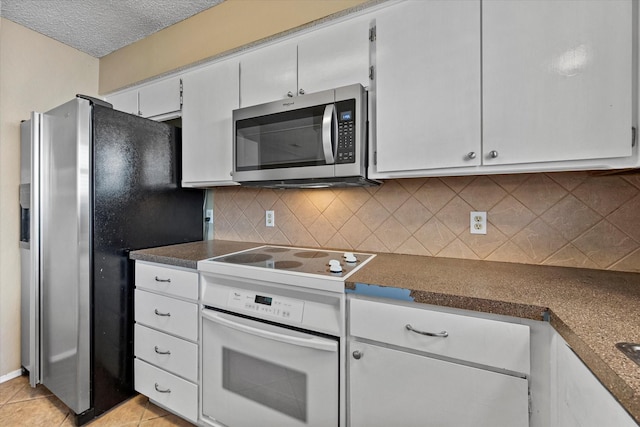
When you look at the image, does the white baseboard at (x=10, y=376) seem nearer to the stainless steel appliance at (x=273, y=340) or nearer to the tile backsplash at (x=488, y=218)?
the stainless steel appliance at (x=273, y=340)

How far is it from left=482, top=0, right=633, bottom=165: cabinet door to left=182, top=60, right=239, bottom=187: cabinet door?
1364 mm

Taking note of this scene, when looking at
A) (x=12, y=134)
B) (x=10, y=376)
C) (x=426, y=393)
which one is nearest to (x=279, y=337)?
(x=426, y=393)

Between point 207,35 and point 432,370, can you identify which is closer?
point 432,370

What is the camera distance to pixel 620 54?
95 centimetres

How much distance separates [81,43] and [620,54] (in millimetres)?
3242

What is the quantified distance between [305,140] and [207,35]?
1115 mm

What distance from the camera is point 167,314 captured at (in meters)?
1.51

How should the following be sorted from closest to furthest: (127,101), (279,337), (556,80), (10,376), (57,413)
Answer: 1. (556,80)
2. (279,337)
3. (57,413)
4. (10,376)
5. (127,101)

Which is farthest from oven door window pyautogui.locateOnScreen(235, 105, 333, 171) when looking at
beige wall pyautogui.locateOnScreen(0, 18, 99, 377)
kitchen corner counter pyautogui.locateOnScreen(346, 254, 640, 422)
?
beige wall pyautogui.locateOnScreen(0, 18, 99, 377)

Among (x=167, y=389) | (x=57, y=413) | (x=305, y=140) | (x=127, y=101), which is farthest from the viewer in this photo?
(x=127, y=101)

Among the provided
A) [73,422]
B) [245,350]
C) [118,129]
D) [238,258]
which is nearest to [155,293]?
[238,258]

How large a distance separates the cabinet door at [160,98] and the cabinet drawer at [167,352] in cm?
144

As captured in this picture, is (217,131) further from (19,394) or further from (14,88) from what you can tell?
(19,394)

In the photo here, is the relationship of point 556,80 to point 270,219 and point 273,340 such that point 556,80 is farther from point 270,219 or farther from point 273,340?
point 270,219
